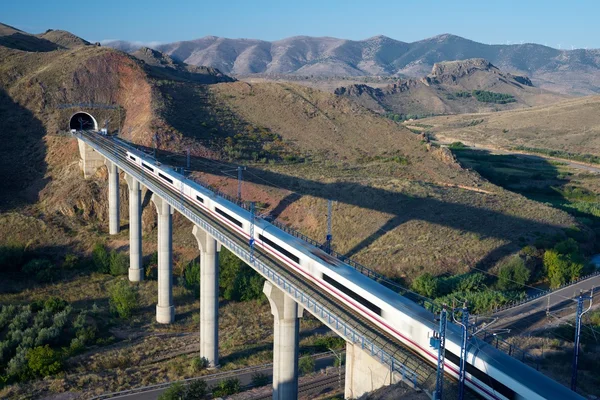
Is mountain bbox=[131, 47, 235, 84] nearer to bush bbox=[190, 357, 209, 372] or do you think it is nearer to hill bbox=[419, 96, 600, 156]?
hill bbox=[419, 96, 600, 156]

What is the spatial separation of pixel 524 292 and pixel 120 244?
37.9 meters

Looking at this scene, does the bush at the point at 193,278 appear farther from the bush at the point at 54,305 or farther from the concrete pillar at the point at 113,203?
the concrete pillar at the point at 113,203

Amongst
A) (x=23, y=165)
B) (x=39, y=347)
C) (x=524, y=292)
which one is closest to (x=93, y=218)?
(x=23, y=165)

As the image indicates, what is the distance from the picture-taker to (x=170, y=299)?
137 ft

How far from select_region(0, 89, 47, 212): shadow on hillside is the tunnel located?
442cm

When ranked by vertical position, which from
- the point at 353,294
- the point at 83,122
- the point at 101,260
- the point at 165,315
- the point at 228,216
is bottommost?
the point at 165,315

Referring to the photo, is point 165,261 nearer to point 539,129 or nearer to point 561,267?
point 561,267

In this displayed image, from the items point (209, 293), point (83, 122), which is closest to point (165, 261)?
point (209, 293)

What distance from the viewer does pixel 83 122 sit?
82125mm

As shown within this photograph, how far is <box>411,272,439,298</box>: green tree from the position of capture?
3962cm

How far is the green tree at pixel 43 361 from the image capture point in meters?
31.4

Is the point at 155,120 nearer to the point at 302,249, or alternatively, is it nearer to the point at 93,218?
the point at 93,218

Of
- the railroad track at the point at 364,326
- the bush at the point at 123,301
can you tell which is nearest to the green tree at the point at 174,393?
the railroad track at the point at 364,326

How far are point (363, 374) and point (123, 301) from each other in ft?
89.2
